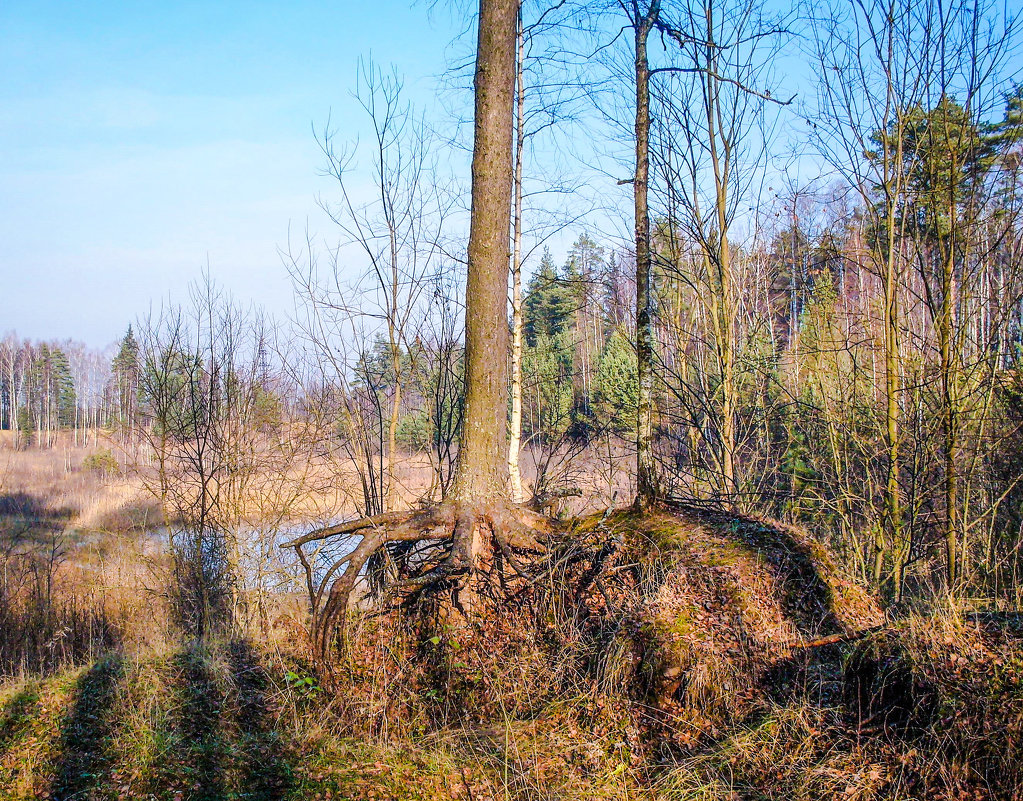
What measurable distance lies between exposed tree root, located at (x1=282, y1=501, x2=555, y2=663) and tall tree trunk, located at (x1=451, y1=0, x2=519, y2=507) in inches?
10.3

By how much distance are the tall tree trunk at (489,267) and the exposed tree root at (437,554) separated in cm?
26

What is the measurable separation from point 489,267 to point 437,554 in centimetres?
244

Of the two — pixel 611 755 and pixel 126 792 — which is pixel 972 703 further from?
pixel 126 792

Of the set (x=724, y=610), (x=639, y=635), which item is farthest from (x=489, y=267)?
(x=724, y=610)

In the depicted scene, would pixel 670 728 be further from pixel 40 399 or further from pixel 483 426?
pixel 40 399

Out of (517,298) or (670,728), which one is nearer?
(670,728)

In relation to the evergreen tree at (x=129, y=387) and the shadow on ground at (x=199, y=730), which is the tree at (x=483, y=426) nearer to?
the shadow on ground at (x=199, y=730)

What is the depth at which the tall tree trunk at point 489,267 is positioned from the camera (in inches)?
209

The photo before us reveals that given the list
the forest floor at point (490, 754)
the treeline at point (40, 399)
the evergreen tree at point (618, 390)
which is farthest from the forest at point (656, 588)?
the treeline at point (40, 399)

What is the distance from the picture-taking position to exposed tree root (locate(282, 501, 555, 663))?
4.69m

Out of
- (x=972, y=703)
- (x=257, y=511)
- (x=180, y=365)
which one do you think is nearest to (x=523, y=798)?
(x=972, y=703)

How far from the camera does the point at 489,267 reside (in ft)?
17.7

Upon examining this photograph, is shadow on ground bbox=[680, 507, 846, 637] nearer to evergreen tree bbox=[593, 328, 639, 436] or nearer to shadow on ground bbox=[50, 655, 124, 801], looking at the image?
shadow on ground bbox=[50, 655, 124, 801]

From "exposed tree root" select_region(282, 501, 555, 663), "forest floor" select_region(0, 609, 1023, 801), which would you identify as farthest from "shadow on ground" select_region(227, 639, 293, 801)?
"exposed tree root" select_region(282, 501, 555, 663)
